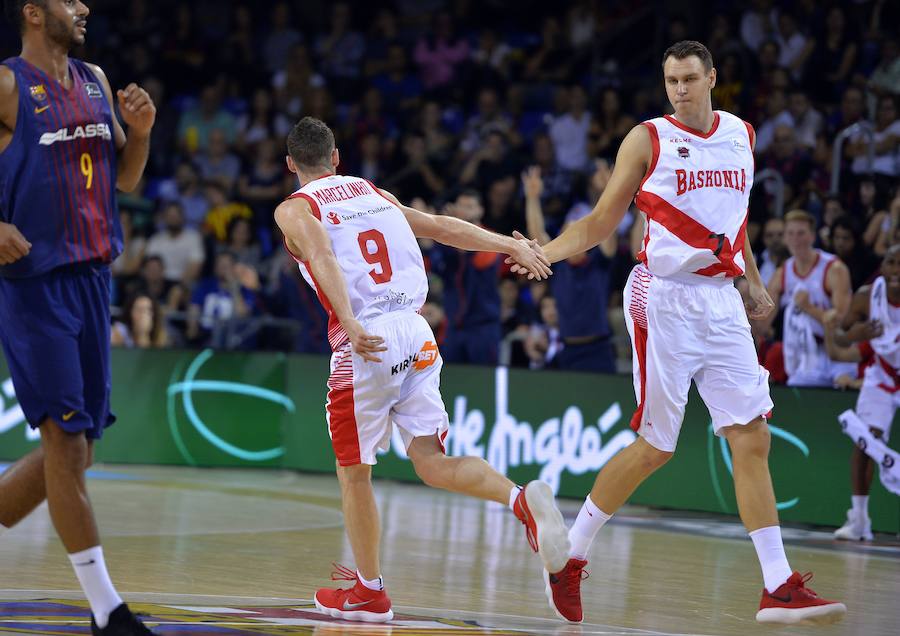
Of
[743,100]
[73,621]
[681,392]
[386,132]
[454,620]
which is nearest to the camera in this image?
[73,621]

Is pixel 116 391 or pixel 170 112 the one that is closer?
pixel 116 391

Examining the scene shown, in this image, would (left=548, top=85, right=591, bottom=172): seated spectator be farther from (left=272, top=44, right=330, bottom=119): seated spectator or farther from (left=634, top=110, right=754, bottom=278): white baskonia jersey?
(left=634, top=110, right=754, bottom=278): white baskonia jersey

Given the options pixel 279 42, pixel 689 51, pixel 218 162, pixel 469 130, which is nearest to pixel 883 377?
pixel 689 51

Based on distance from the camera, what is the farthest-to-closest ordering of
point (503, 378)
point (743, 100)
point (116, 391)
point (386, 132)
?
point (386, 132) < point (743, 100) < point (116, 391) < point (503, 378)

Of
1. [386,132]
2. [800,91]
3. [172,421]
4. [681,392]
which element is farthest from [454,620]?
[386,132]

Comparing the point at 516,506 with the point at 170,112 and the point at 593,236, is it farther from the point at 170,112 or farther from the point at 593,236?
the point at 170,112

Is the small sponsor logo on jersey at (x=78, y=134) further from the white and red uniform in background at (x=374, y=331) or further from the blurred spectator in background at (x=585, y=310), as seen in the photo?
the blurred spectator in background at (x=585, y=310)

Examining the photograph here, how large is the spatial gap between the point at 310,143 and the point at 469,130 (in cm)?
1086

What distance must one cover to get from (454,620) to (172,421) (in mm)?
8041

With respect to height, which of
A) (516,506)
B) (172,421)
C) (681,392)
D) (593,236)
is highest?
(593,236)

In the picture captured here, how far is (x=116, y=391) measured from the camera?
13.3m

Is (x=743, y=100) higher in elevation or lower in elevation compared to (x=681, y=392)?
higher

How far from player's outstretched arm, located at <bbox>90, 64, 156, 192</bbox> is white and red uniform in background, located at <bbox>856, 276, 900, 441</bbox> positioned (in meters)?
5.93

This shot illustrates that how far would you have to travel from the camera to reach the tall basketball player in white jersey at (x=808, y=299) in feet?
34.4
